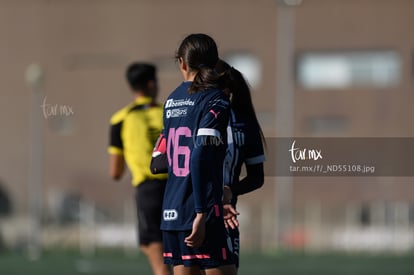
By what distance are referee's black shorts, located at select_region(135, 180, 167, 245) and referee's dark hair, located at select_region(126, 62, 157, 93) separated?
78cm

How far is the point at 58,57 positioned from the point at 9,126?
3557 millimetres

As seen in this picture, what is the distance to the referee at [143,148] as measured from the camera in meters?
9.67

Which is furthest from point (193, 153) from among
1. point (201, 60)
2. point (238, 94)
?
point (238, 94)

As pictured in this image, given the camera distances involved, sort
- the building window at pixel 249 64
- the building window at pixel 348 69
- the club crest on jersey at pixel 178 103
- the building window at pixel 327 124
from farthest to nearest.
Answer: the building window at pixel 249 64 < the building window at pixel 327 124 < the building window at pixel 348 69 < the club crest on jersey at pixel 178 103

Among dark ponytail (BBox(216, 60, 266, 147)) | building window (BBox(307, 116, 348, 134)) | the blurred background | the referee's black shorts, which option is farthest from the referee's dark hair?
building window (BBox(307, 116, 348, 134))

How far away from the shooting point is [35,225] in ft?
98.0

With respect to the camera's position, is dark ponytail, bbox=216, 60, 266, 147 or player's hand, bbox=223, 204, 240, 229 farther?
dark ponytail, bbox=216, 60, 266, 147

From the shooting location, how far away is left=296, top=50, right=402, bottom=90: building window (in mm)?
48156

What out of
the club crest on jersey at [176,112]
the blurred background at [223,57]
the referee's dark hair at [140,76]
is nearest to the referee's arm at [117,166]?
the referee's dark hair at [140,76]

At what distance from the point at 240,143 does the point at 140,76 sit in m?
2.68

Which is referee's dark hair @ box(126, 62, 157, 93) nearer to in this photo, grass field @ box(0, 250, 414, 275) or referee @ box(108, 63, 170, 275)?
referee @ box(108, 63, 170, 275)

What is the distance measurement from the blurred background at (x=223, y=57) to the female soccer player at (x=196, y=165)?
38378 mm

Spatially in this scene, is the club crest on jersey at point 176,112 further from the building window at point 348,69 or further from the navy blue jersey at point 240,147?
the building window at point 348,69

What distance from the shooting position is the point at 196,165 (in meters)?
6.61
